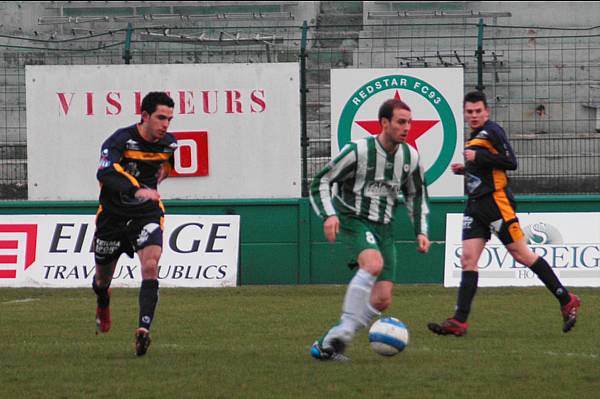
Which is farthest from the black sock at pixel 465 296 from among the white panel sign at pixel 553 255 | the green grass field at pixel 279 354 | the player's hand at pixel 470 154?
the white panel sign at pixel 553 255

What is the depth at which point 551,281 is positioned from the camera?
9492 mm

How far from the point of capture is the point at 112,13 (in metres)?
29.4

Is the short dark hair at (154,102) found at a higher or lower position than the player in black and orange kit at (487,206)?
higher

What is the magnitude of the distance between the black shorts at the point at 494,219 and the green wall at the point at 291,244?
5.34m

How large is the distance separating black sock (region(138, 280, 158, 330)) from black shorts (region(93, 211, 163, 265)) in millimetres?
350

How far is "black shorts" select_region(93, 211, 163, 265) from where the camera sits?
834cm

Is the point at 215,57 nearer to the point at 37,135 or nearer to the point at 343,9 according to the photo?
the point at 37,135

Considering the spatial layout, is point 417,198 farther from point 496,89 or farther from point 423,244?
point 496,89

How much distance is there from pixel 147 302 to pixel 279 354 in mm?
1003

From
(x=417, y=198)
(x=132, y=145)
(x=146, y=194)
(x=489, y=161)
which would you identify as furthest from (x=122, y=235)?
(x=489, y=161)

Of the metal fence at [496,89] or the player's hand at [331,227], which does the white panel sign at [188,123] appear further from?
the player's hand at [331,227]

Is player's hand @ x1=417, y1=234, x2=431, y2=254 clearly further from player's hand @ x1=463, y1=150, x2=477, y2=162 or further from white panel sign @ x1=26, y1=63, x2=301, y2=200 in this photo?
white panel sign @ x1=26, y1=63, x2=301, y2=200

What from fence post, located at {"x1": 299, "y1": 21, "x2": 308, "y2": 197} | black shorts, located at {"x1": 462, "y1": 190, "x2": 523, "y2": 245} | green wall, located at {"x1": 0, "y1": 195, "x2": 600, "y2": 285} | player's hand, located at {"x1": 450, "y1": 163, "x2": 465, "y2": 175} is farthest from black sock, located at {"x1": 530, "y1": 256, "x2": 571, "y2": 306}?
fence post, located at {"x1": 299, "y1": 21, "x2": 308, "y2": 197}

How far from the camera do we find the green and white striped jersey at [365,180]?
7730 mm
